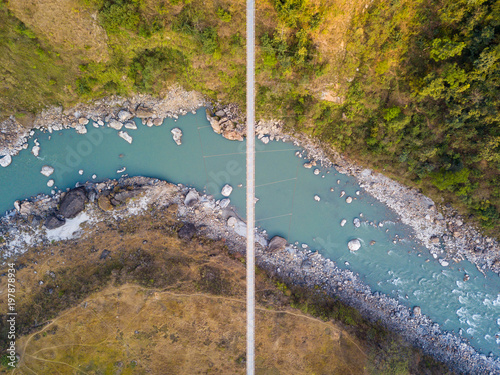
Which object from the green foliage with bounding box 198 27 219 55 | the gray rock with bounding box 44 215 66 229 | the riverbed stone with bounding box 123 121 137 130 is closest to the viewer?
the green foliage with bounding box 198 27 219 55

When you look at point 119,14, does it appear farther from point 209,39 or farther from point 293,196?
point 293,196

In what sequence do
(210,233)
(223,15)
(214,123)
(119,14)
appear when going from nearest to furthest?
(119,14), (223,15), (214,123), (210,233)

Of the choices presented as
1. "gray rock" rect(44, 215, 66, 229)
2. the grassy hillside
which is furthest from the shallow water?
the grassy hillside

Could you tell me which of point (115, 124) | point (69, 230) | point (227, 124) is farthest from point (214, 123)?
point (69, 230)

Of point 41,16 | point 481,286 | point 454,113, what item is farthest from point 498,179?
point 41,16

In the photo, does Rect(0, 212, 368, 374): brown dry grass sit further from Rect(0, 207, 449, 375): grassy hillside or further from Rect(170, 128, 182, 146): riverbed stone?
Rect(170, 128, 182, 146): riverbed stone

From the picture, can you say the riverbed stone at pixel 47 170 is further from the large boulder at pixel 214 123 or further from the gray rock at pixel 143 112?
the large boulder at pixel 214 123
